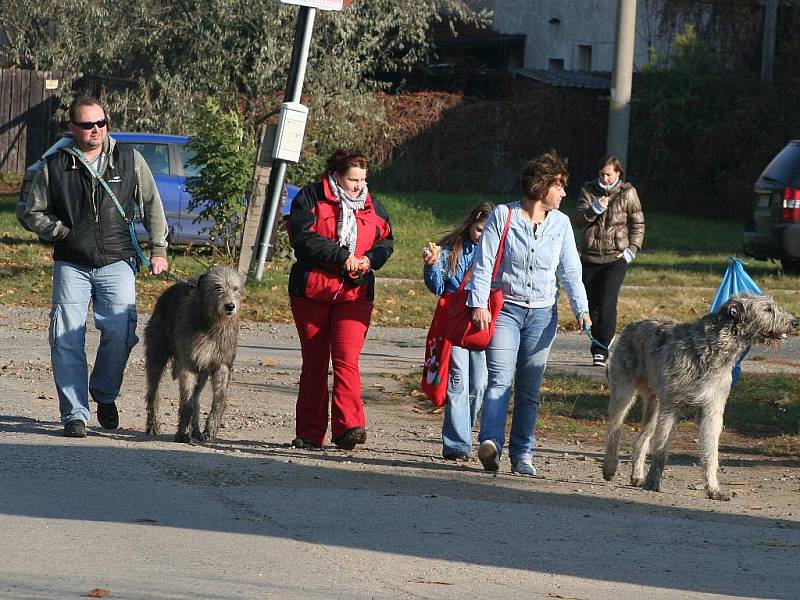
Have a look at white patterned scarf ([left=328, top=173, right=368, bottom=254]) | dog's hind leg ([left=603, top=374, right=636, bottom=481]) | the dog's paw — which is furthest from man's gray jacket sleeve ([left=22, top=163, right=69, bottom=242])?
the dog's paw

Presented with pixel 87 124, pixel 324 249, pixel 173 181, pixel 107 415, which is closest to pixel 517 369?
pixel 324 249

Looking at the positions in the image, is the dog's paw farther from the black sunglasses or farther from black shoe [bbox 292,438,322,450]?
the black sunglasses

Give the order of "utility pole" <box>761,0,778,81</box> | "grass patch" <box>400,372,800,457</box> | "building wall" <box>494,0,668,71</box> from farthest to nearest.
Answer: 1. "building wall" <box>494,0,668,71</box>
2. "utility pole" <box>761,0,778,81</box>
3. "grass patch" <box>400,372,800,457</box>

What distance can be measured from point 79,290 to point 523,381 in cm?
286

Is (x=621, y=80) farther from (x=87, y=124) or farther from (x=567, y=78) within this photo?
(x=567, y=78)

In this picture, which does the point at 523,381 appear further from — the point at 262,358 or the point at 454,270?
the point at 262,358

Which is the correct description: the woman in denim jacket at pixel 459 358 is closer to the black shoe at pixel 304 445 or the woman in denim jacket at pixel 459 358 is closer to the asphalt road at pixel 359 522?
the asphalt road at pixel 359 522

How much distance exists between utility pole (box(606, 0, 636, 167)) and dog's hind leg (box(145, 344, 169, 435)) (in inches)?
287

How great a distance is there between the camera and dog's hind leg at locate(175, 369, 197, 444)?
9109mm

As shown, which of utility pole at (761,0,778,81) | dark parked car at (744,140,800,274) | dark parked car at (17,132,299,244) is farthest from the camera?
utility pole at (761,0,778,81)

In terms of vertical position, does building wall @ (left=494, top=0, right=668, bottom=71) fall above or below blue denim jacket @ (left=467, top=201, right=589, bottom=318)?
above

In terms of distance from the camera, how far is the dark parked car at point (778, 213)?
19.6 meters

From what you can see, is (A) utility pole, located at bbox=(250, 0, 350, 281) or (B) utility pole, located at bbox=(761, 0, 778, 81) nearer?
(A) utility pole, located at bbox=(250, 0, 350, 281)

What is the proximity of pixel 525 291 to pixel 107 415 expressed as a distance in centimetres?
295
